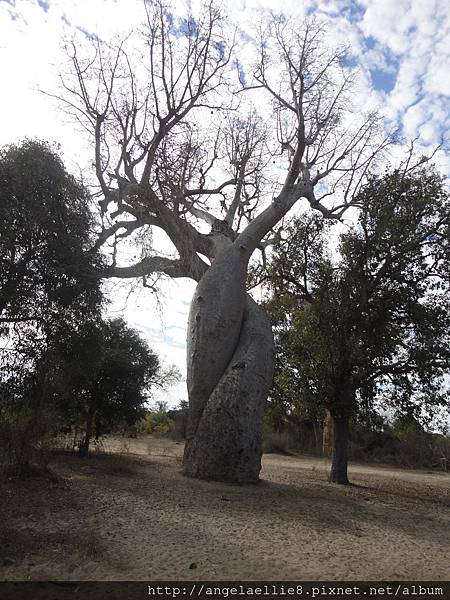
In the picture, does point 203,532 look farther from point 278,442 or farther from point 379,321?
point 278,442

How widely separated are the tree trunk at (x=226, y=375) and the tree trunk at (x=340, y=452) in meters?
2.21

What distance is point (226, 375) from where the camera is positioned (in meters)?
7.41

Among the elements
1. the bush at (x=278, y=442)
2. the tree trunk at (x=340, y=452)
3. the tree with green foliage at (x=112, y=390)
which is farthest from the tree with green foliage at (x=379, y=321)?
the bush at (x=278, y=442)

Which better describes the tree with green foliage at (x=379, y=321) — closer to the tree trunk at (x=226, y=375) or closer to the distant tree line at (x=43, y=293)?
the tree trunk at (x=226, y=375)

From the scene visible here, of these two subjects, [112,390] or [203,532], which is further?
[112,390]

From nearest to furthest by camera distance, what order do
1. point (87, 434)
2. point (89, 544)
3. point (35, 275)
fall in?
point (89, 544)
point (35, 275)
point (87, 434)

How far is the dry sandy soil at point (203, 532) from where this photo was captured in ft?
10.3

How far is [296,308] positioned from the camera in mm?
9805

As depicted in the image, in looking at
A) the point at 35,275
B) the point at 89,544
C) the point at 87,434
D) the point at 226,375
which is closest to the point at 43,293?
the point at 35,275

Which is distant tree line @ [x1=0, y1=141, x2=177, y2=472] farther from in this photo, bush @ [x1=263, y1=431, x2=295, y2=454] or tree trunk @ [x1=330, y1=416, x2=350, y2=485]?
bush @ [x1=263, y1=431, x2=295, y2=454]

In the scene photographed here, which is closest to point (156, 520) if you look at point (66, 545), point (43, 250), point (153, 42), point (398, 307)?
point (66, 545)

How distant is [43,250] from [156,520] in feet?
11.7

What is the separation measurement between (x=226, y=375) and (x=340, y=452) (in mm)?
3173

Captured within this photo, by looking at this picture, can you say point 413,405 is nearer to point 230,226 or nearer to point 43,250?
point 230,226
